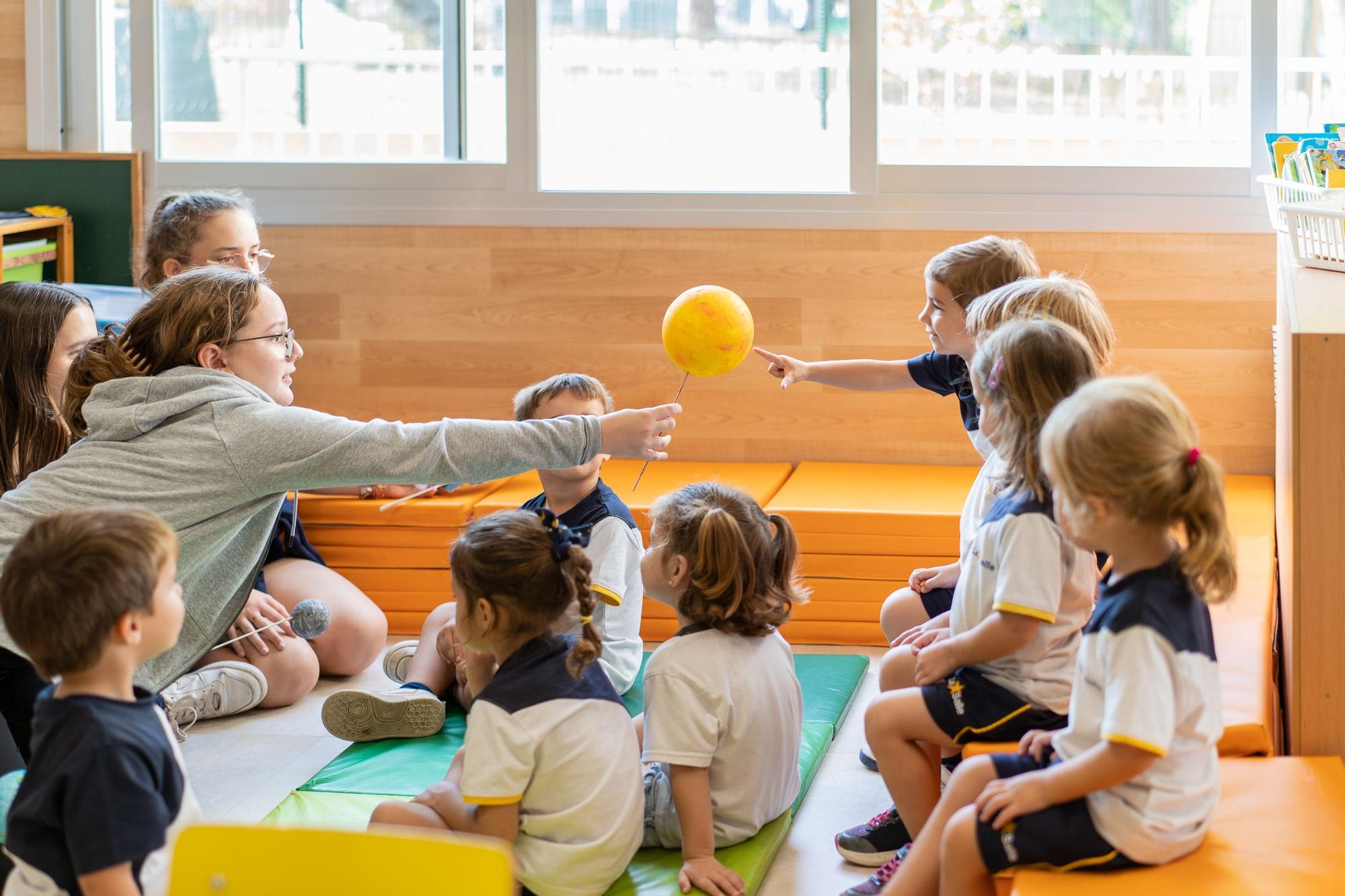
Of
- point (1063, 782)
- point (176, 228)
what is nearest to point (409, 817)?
point (1063, 782)

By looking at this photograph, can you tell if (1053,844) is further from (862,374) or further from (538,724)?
(862,374)

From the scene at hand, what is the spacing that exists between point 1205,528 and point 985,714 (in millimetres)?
574

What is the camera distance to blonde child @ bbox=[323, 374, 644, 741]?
2.91m

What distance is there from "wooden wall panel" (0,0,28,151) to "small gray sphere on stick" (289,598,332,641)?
7.40 ft

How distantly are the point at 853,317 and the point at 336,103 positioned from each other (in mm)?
1763

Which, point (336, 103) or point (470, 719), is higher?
point (336, 103)

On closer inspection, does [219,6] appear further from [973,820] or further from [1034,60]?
[973,820]

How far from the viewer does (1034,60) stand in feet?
13.6

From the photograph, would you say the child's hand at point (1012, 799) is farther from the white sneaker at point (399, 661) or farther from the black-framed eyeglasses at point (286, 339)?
the white sneaker at point (399, 661)

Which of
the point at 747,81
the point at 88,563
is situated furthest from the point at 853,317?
the point at 88,563

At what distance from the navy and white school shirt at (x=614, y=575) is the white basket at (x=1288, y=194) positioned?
1426 millimetres

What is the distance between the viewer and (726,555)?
2.33m

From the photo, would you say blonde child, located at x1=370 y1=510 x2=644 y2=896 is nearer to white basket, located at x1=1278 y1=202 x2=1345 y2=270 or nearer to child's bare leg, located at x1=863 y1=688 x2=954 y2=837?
child's bare leg, located at x1=863 y1=688 x2=954 y2=837

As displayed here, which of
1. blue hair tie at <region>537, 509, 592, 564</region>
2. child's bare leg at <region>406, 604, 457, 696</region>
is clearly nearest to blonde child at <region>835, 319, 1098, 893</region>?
blue hair tie at <region>537, 509, 592, 564</region>
